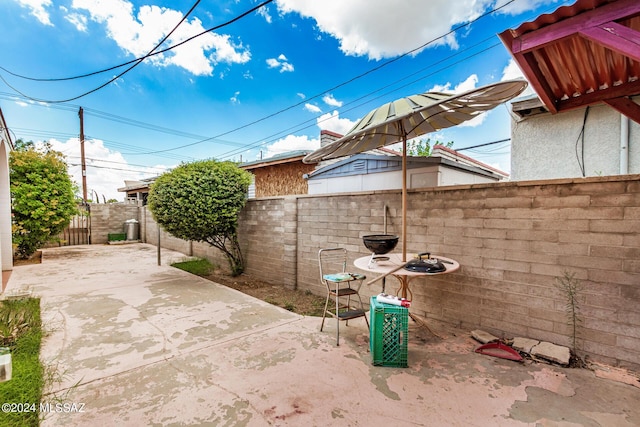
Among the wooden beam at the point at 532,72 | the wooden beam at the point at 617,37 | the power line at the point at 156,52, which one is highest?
the power line at the point at 156,52

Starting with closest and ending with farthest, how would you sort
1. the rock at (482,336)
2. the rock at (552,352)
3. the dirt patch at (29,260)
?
1. the rock at (552,352)
2. the rock at (482,336)
3. the dirt patch at (29,260)

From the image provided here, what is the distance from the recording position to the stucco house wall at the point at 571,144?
436 centimetres

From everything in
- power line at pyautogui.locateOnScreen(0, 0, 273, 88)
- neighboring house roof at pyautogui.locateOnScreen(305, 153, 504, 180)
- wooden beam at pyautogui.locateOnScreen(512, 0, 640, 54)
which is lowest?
neighboring house roof at pyautogui.locateOnScreen(305, 153, 504, 180)

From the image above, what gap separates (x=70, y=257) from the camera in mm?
8672

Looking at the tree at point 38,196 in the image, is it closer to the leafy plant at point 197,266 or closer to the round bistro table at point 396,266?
the leafy plant at point 197,266

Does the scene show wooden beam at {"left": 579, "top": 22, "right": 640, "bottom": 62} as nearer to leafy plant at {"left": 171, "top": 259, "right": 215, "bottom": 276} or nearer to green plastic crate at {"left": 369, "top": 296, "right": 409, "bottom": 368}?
green plastic crate at {"left": 369, "top": 296, "right": 409, "bottom": 368}

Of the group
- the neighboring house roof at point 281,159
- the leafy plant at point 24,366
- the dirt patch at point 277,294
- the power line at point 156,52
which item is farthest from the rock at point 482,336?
the neighboring house roof at point 281,159

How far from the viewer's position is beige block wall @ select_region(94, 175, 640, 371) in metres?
2.37

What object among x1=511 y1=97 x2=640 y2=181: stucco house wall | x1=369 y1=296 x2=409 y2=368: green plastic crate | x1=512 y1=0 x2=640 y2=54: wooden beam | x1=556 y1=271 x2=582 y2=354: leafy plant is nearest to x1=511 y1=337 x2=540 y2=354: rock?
x1=556 y1=271 x2=582 y2=354: leafy plant

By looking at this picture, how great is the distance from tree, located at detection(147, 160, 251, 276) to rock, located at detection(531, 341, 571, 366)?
516cm

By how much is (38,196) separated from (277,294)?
783 centimetres

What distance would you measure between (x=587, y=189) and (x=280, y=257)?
467cm

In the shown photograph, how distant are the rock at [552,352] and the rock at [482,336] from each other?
36 cm

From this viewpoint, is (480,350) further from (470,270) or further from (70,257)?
(70,257)
